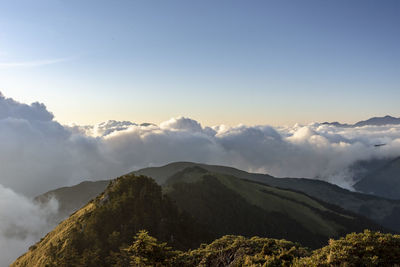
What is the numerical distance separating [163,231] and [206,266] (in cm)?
7294

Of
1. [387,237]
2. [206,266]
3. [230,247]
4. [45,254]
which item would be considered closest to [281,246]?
[230,247]

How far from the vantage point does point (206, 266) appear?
1563 inches

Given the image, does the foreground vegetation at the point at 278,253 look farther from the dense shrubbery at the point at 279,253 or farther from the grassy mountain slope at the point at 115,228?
the grassy mountain slope at the point at 115,228

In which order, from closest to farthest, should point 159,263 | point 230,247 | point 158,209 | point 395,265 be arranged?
point 395,265 → point 159,263 → point 230,247 → point 158,209

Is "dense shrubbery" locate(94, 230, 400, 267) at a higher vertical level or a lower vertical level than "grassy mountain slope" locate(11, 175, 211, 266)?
higher

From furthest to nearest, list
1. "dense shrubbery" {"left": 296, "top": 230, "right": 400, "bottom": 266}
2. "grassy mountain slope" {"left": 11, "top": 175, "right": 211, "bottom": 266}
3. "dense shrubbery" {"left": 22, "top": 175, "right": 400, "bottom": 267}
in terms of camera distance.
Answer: "grassy mountain slope" {"left": 11, "top": 175, "right": 211, "bottom": 266} → "dense shrubbery" {"left": 22, "top": 175, "right": 400, "bottom": 267} → "dense shrubbery" {"left": 296, "top": 230, "right": 400, "bottom": 266}

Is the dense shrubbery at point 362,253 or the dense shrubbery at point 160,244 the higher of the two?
the dense shrubbery at point 362,253

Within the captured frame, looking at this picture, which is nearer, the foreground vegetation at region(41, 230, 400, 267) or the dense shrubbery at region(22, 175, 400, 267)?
the foreground vegetation at region(41, 230, 400, 267)

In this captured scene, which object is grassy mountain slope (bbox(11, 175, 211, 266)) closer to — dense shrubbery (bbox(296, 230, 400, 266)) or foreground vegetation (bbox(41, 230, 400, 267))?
foreground vegetation (bbox(41, 230, 400, 267))

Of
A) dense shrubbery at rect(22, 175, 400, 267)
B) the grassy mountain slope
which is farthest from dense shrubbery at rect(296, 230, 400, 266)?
the grassy mountain slope

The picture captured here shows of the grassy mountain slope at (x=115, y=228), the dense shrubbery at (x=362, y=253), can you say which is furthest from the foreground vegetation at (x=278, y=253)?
the grassy mountain slope at (x=115, y=228)

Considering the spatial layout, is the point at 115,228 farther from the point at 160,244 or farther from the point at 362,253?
the point at 362,253

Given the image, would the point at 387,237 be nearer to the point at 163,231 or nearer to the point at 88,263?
the point at 88,263

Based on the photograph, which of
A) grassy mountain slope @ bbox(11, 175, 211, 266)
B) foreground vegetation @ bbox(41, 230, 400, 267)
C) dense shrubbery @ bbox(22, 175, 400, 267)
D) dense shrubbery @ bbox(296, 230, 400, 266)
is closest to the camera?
dense shrubbery @ bbox(296, 230, 400, 266)
